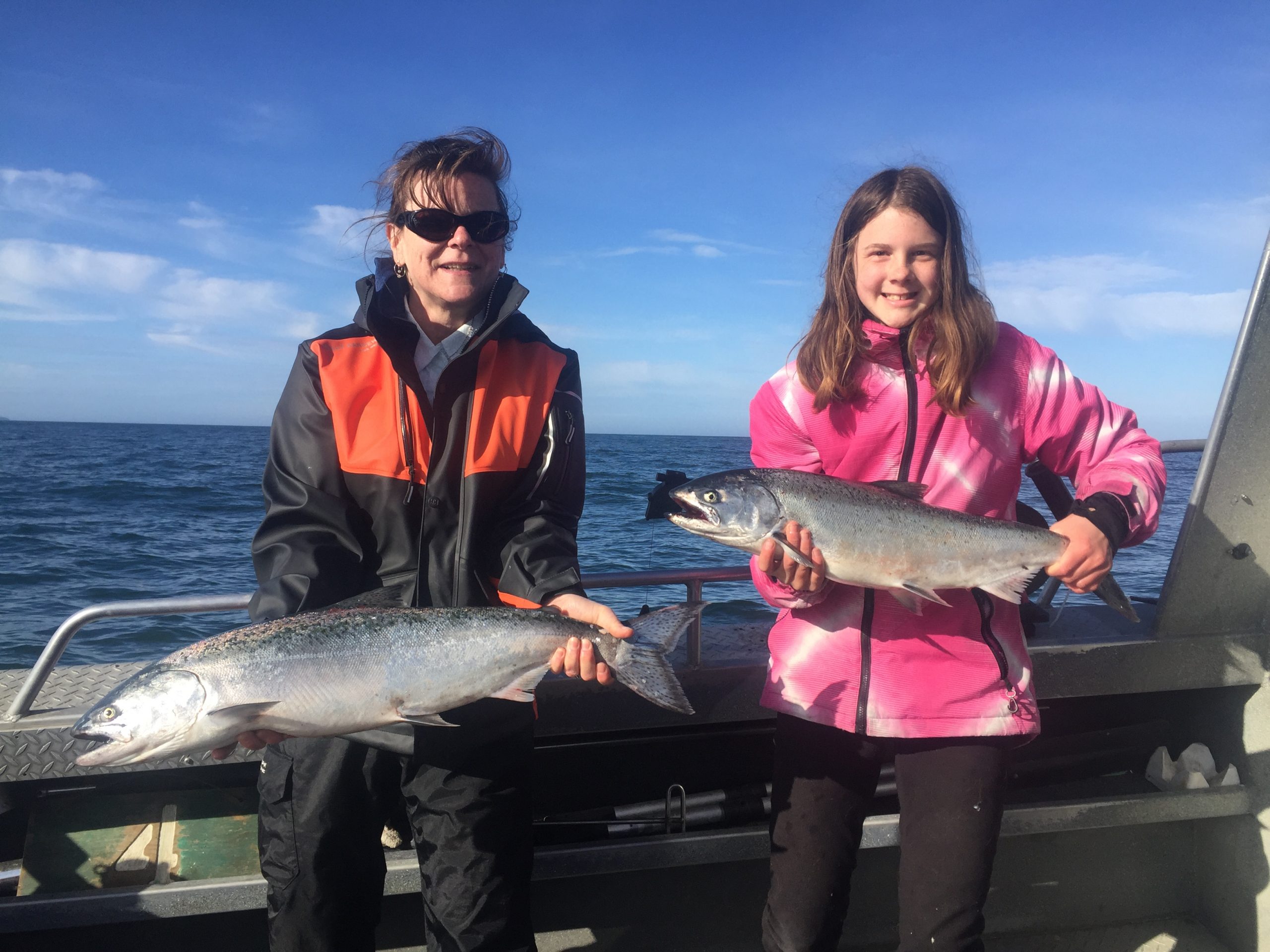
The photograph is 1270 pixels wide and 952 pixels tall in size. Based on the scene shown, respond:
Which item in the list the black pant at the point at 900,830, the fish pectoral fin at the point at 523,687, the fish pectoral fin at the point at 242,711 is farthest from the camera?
the fish pectoral fin at the point at 523,687

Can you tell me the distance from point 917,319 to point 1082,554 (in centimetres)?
100

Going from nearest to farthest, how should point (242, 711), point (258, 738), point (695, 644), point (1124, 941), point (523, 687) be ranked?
point (242, 711) → point (258, 738) → point (523, 687) → point (695, 644) → point (1124, 941)

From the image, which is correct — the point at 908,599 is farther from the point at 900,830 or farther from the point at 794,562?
the point at 900,830

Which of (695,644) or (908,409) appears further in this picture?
(695,644)

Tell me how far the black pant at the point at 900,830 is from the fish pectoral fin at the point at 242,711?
1.79 m

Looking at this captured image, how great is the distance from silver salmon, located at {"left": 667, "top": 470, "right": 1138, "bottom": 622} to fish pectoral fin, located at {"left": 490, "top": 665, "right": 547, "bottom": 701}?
29.0 inches

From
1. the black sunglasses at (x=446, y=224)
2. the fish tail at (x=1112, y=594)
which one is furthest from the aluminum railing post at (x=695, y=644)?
the black sunglasses at (x=446, y=224)

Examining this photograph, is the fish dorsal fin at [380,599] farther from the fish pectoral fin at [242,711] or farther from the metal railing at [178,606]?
the metal railing at [178,606]

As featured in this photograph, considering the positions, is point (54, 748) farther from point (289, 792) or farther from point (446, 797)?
point (446, 797)

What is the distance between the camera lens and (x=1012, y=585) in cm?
301

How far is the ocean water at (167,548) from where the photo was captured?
12234 millimetres

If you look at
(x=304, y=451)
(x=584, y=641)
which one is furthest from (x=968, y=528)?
(x=304, y=451)

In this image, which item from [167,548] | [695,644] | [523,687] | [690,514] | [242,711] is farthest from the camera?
[167,548]

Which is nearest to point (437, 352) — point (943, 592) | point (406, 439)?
point (406, 439)
